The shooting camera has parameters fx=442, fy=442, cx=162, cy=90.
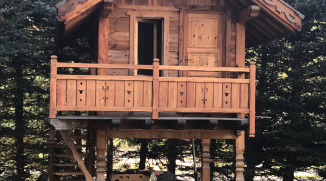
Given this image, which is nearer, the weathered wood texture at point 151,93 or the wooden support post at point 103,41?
the weathered wood texture at point 151,93

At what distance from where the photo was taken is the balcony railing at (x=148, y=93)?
9766 mm

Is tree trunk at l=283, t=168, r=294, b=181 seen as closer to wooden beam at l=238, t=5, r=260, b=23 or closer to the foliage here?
the foliage

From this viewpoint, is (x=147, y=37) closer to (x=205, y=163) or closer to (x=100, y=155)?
(x=100, y=155)

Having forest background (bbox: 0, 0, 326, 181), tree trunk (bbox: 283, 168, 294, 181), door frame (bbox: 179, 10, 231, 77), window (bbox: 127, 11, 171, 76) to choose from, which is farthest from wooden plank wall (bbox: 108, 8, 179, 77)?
tree trunk (bbox: 283, 168, 294, 181)

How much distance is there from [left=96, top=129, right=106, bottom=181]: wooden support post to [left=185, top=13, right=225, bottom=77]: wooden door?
110 inches

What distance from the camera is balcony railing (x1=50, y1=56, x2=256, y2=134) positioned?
32.0ft

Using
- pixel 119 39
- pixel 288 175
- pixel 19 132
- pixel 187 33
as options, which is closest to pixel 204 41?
pixel 187 33

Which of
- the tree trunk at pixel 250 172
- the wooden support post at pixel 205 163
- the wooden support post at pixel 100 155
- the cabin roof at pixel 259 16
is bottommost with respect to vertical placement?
the tree trunk at pixel 250 172

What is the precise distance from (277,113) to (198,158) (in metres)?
4.95

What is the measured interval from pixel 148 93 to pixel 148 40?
8.82 ft

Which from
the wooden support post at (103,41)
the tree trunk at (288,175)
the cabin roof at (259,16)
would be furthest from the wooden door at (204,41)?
the tree trunk at (288,175)

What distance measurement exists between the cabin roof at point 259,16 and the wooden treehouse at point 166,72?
3cm

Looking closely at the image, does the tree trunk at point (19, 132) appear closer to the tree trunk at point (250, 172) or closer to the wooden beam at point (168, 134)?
the wooden beam at point (168, 134)

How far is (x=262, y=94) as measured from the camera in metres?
18.8
